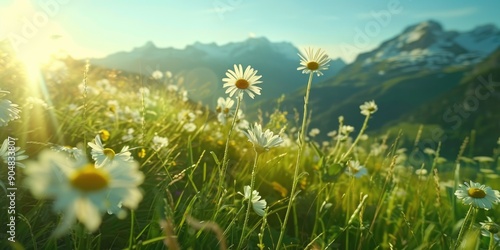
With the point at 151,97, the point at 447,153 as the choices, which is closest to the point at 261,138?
the point at 151,97

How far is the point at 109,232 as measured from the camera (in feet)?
7.04

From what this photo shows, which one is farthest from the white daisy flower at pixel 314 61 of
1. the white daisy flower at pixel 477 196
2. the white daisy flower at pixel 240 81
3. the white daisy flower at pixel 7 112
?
the white daisy flower at pixel 7 112

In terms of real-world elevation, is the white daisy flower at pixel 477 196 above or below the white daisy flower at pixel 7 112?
below

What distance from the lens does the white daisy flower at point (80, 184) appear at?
67 centimetres

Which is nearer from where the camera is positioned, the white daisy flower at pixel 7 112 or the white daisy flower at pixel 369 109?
the white daisy flower at pixel 7 112

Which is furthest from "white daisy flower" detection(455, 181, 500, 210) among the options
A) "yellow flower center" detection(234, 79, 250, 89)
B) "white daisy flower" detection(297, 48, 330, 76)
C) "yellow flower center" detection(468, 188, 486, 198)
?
"yellow flower center" detection(234, 79, 250, 89)

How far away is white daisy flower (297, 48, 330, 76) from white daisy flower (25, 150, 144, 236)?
A: 146cm

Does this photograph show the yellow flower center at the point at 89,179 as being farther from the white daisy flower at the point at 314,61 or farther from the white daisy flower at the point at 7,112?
the white daisy flower at the point at 314,61

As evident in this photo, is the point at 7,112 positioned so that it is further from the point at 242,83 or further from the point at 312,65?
the point at 312,65

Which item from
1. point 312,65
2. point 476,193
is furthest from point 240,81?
point 476,193

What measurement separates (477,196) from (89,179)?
198 cm

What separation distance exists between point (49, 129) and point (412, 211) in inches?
113

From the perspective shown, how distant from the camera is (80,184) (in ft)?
2.41

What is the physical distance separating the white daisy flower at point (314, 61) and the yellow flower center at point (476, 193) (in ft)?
3.10
